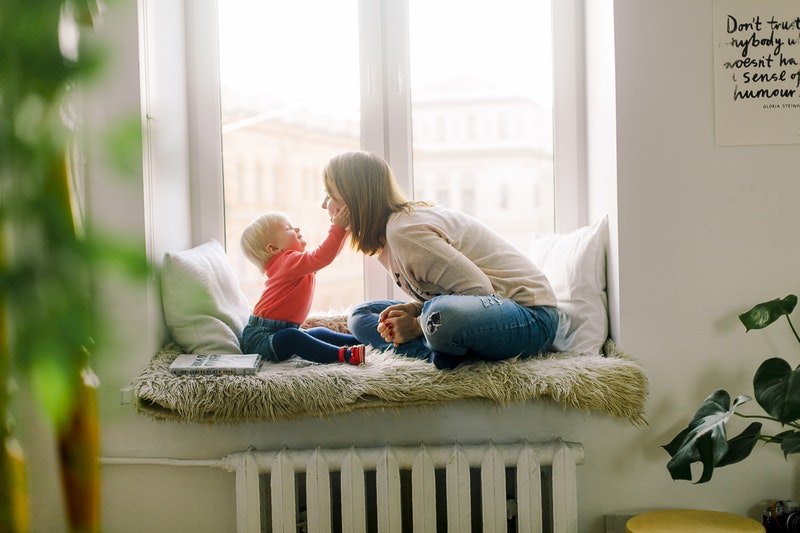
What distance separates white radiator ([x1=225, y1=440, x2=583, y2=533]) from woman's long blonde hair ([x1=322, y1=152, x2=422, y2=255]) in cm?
57

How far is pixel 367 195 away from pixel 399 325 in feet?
1.17

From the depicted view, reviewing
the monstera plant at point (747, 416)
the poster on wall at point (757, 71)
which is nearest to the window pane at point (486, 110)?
the poster on wall at point (757, 71)

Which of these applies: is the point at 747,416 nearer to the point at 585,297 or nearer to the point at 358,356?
the point at 585,297

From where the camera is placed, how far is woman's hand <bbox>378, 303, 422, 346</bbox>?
1.94 meters

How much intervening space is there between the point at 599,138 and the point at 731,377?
0.75 m

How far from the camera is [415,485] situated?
1.73 meters

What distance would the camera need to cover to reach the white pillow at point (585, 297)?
1.98 meters

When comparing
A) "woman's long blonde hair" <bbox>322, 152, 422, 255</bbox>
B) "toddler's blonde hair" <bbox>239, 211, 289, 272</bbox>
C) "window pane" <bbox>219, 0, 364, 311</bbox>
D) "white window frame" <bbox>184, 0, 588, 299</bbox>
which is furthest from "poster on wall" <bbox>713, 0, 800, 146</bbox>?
"toddler's blonde hair" <bbox>239, 211, 289, 272</bbox>

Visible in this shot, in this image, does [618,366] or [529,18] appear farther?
[529,18]

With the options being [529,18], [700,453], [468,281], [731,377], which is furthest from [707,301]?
Result: [529,18]

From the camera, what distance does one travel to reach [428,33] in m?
2.37

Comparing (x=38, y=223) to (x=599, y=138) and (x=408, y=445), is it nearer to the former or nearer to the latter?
(x=408, y=445)

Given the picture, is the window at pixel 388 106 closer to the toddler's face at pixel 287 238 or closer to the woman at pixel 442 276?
the toddler's face at pixel 287 238

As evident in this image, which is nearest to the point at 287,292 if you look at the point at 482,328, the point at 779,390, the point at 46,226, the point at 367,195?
the point at 367,195
